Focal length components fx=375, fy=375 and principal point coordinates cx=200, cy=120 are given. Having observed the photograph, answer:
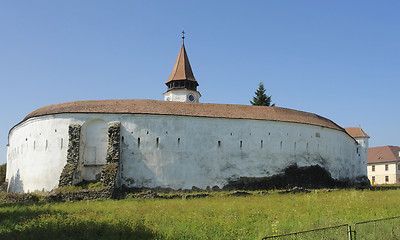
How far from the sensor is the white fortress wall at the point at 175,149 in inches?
1045

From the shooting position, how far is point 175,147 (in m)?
27.1

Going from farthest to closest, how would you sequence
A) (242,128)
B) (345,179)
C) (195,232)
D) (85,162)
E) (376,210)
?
(345,179) → (242,128) → (85,162) → (376,210) → (195,232)

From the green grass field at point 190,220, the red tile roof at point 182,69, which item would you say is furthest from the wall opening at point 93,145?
the red tile roof at point 182,69

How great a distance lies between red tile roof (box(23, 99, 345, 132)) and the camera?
27.2 meters

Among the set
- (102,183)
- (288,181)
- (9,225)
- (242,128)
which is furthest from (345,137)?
(9,225)

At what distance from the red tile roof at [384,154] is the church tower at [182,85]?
115ft

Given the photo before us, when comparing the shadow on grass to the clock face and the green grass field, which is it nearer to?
the green grass field

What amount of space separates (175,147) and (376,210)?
14.6 metres

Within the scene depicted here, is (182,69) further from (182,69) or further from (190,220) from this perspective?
(190,220)

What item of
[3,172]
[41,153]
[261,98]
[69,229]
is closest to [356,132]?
[261,98]

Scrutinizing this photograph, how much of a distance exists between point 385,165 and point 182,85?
3817 cm

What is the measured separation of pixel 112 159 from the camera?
24922 mm

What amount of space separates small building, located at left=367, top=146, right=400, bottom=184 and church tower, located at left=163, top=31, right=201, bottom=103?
35094 mm

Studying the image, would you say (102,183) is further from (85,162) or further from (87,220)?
(87,220)
